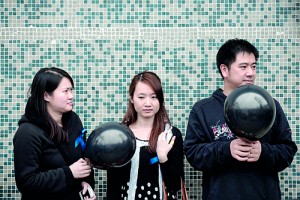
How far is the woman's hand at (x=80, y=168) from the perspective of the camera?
3.58m

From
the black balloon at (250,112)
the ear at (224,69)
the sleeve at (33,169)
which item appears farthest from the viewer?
the ear at (224,69)

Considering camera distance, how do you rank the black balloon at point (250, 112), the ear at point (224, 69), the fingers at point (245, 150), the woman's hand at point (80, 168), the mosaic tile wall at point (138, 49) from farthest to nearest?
the mosaic tile wall at point (138, 49)
the ear at point (224, 69)
the woman's hand at point (80, 168)
the fingers at point (245, 150)
the black balloon at point (250, 112)

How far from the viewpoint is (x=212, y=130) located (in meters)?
3.69

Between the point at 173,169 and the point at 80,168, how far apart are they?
2.17 ft

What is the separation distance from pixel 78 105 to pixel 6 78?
685mm

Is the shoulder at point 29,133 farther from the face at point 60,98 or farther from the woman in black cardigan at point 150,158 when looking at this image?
the woman in black cardigan at point 150,158

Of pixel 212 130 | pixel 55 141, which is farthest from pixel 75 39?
pixel 212 130

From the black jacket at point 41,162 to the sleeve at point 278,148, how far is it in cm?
131

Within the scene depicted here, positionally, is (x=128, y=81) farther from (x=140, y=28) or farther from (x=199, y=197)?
(x=199, y=197)

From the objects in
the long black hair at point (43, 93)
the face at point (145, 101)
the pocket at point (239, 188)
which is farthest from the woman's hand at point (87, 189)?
the pocket at point (239, 188)

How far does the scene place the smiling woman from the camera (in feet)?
11.4

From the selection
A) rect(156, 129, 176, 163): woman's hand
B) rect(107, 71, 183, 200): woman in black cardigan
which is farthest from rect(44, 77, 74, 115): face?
rect(156, 129, 176, 163): woman's hand

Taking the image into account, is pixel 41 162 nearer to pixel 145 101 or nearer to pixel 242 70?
pixel 145 101

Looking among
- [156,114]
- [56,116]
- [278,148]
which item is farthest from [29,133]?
[278,148]
